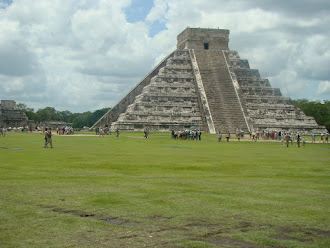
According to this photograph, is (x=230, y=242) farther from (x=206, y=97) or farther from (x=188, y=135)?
(x=206, y=97)

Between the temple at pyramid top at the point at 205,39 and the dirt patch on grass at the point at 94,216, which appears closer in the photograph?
the dirt patch on grass at the point at 94,216

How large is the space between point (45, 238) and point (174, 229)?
70.9 inches

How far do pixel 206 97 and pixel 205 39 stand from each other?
1076 cm

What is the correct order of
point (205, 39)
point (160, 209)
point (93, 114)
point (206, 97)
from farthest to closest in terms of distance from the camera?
1. point (93, 114)
2. point (205, 39)
3. point (206, 97)
4. point (160, 209)

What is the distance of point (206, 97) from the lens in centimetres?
5044

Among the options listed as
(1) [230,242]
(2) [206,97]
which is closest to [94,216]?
(1) [230,242]

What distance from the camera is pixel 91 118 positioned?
13062cm

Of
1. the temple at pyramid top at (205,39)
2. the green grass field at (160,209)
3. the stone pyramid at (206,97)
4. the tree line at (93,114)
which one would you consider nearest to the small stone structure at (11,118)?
the stone pyramid at (206,97)

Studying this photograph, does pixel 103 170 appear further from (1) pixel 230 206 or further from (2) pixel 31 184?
(1) pixel 230 206

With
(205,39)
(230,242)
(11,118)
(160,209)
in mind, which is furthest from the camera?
(11,118)

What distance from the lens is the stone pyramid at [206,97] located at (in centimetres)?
4797

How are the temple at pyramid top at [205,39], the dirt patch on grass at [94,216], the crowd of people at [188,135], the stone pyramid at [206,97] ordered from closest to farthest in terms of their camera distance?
the dirt patch on grass at [94,216] → the crowd of people at [188,135] → the stone pyramid at [206,97] → the temple at pyramid top at [205,39]

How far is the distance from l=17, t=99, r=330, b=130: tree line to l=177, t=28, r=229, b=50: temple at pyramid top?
1001 inches

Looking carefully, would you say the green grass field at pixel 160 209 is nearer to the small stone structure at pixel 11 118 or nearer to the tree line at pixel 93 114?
the tree line at pixel 93 114
